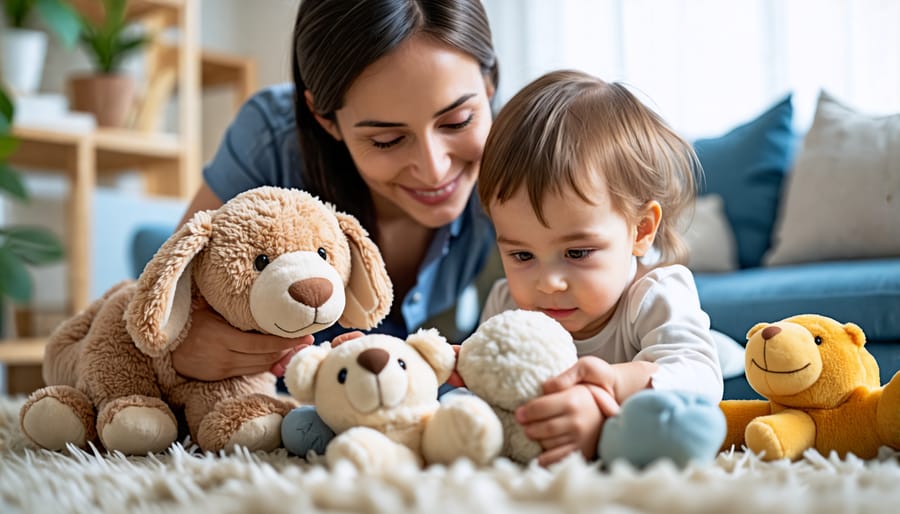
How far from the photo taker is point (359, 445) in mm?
668

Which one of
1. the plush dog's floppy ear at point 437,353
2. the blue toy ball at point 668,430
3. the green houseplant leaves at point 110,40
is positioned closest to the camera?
the blue toy ball at point 668,430

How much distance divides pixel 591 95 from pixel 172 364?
1.95 ft

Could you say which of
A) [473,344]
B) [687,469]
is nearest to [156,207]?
[473,344]

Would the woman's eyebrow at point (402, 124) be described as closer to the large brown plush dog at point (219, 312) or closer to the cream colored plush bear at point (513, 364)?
the large brown plush dog at point (219, 312)

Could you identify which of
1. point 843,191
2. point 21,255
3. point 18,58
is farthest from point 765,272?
point 18,58

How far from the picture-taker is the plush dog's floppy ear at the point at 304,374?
29.2 inches

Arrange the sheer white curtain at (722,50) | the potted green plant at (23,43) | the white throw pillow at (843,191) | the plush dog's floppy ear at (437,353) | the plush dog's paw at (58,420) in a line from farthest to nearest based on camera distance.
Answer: the potted green plant at (23,43), the sheer white curtain at (722,50), the white throw pillow at (843,191), the plush dog's paw at (58,420), the plush dog's floppy ear at (437,353)

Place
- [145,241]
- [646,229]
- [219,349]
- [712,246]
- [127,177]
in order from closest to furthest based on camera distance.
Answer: [219,349]
[646,229]
[145,241]
[712,246]
[127,177]

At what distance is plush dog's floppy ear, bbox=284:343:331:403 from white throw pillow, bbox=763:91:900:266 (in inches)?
57.7

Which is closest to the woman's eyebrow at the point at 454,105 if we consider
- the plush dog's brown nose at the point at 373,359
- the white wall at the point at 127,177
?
the plush dog's brown nose at the point at 373,359

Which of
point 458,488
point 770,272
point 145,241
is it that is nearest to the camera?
point 458,488

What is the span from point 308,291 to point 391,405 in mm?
164

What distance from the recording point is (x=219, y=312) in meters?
0.92

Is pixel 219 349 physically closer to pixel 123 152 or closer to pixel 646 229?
pixel 646 229
